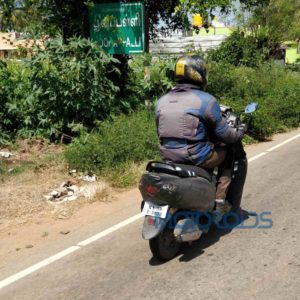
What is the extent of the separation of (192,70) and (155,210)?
1.39 meters

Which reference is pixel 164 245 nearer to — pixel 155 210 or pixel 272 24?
pixel 155 210

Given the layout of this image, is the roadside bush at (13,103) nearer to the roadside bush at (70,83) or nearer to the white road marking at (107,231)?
the roadside bush at (70,83)

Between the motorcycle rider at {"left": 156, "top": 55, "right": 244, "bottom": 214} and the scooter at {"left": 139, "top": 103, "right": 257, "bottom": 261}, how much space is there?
0.43 ft

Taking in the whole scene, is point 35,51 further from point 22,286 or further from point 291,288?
point 291,288

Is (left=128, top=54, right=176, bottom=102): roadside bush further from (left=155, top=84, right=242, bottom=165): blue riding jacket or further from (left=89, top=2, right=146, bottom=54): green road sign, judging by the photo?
(left=155, top=84, right=242, bottom=165): blue riding jacket

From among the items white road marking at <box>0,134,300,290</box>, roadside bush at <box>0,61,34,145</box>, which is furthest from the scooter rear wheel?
roadside bush at <box>0,61,34,145</box>

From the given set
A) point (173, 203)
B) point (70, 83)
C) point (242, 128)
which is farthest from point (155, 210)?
point (70, 83)

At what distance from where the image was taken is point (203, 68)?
4949 mm

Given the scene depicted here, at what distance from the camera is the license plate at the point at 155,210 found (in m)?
4.61

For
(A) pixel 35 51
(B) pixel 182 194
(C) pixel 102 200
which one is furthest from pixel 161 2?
(B) pixel 182 194

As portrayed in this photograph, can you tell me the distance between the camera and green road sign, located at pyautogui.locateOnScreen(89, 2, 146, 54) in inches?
408

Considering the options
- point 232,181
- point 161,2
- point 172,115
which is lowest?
point 232,181

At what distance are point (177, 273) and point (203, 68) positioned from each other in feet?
6.45

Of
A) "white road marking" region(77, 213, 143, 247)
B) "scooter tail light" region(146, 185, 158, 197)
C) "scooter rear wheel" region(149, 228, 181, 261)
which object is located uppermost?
"scooter tail light" region(146, 185, 158, 197)
